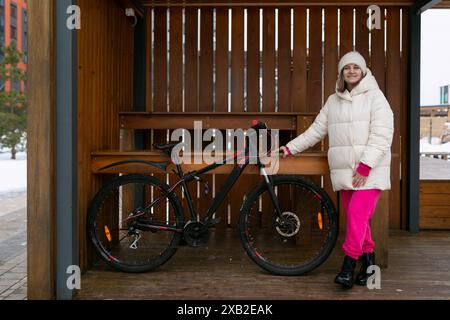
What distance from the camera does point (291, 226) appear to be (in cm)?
391

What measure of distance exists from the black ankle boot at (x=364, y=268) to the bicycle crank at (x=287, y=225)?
0.51 metres

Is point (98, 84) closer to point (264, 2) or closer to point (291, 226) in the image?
point (291, 226)

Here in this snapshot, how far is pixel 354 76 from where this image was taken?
12.0 feet

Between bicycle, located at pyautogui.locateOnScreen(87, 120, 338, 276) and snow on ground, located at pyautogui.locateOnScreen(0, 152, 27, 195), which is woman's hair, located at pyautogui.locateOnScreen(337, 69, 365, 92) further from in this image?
snow on ground, located at pyautogui.locateOnScreen(0, 152, 27, 195)

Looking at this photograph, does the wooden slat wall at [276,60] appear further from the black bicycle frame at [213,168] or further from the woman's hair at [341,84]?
the woman's hair at [341,84]

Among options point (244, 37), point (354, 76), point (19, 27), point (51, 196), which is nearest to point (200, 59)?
point (244, 37)

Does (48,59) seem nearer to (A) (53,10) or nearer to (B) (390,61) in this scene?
(A) (53,10)

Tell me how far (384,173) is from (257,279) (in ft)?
3.75

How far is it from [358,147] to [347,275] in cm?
85

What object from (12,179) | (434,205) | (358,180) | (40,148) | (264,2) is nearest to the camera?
(40,148)

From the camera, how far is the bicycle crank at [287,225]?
3912 millimetres

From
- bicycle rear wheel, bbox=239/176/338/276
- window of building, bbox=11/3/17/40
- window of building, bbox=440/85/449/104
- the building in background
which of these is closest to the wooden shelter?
window of building, bbox=440/85/449/104

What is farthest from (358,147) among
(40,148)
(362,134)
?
(40,148)

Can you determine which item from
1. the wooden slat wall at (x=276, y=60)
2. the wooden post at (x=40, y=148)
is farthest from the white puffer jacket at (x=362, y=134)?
the wooden slat wall at (x=276, y=60)
